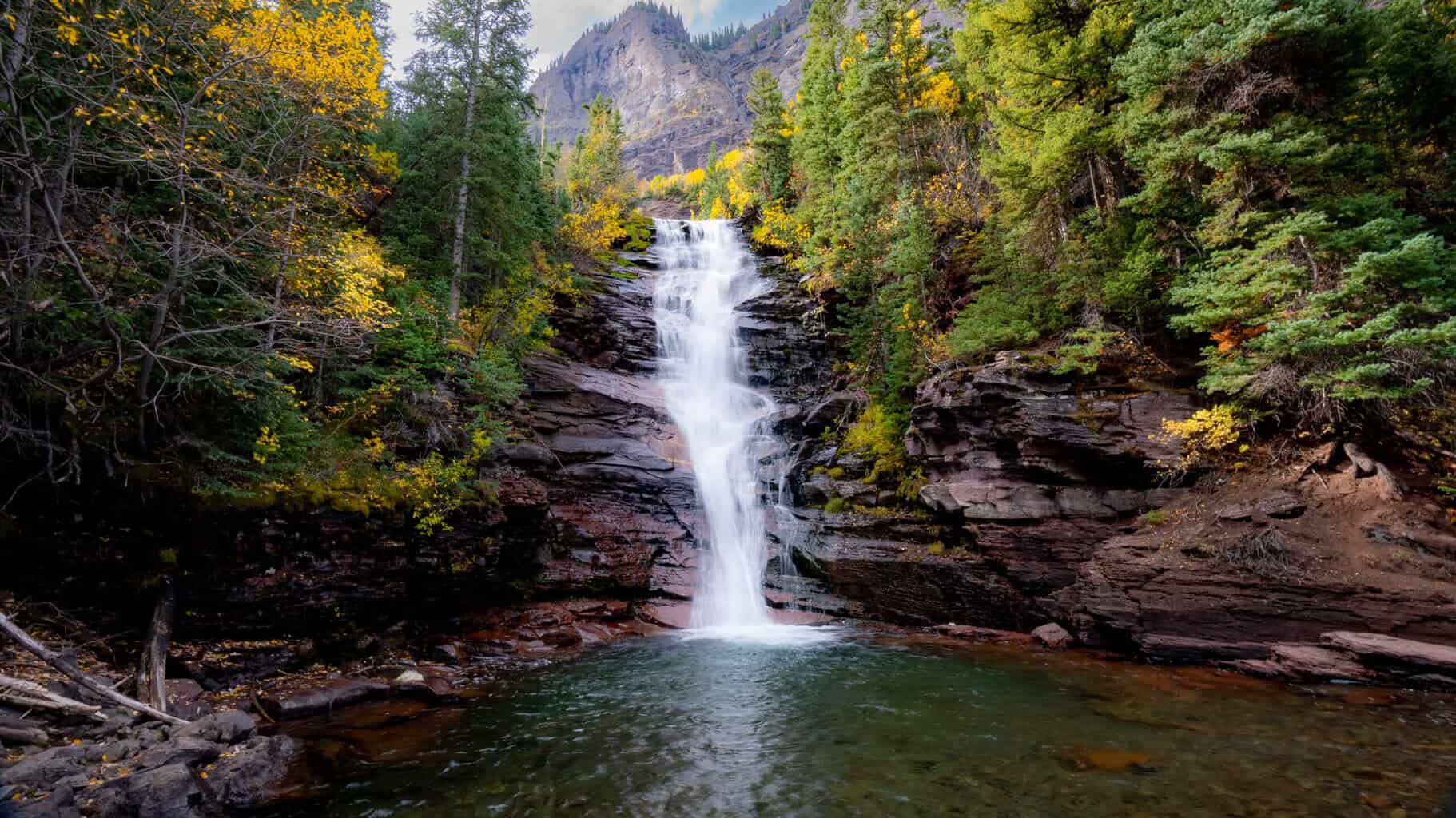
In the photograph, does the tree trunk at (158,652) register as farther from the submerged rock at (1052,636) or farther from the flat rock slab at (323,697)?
the submerged rock at (1052,636)

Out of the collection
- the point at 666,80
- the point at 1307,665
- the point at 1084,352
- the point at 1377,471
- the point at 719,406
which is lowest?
the point at 1307,665

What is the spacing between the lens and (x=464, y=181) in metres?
16.8

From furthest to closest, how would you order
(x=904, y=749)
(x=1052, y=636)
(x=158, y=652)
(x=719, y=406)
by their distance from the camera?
(x=719, y=406)
(x=1052, y=636)
(x=158, y=652)
(x=904, y=749)

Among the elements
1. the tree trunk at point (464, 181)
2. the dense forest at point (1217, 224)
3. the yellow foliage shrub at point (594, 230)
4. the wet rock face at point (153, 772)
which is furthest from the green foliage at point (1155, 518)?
the yellow foliage shrub at point (594, 230)

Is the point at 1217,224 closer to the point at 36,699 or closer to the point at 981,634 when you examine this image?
the point at 981,634

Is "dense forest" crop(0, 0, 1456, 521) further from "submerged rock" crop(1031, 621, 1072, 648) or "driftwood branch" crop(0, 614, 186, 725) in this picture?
"submerged rock" crop(1031, 621, 1072, 648)

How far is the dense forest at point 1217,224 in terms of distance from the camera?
9805 millimetres

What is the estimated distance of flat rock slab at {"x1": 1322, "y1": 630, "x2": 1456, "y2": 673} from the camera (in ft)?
26.7

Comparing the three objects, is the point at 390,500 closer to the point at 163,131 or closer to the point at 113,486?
the point at 113,486

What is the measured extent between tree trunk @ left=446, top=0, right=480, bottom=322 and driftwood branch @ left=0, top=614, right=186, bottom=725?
11130 millimetres

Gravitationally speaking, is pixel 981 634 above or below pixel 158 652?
below

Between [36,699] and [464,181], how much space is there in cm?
1480

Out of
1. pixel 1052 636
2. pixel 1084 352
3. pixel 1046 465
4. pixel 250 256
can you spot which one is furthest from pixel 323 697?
pixel 1084 352

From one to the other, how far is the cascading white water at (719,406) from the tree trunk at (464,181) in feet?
27.7
